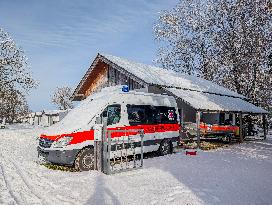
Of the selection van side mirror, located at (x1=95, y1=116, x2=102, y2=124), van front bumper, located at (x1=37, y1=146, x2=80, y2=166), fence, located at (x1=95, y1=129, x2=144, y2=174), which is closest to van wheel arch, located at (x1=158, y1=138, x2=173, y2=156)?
fence, located at (x1=95, y1=129, x2=144, y2=174)

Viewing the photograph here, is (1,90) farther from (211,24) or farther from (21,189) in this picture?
(21,189)

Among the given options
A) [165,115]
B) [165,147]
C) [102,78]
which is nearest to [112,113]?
[165,115]

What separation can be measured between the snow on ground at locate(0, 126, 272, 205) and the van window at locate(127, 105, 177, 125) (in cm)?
184

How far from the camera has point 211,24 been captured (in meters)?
32.1

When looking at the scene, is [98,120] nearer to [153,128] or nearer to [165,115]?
[153,128]

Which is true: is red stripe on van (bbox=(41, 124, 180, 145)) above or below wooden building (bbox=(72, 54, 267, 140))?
below

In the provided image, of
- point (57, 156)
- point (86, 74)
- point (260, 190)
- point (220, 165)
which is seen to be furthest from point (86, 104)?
point (86, 74)

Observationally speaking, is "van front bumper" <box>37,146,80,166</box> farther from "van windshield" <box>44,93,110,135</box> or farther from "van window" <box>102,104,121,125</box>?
"van window" <box>102,104,121,125</box>

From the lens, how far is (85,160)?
28.3ft

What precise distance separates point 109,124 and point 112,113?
0.41 meters

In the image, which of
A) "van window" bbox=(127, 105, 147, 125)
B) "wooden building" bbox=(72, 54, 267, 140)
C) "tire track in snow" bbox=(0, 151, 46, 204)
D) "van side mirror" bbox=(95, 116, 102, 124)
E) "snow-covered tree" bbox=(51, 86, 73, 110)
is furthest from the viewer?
"snow-covered tree" bbox=(51, 86, 73, 110)

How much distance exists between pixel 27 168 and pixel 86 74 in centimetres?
1119

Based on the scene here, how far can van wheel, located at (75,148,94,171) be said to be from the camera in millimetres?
8523

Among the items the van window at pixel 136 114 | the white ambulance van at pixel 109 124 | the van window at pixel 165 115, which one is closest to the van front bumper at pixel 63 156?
the white ambulance van at pixel 109 124
